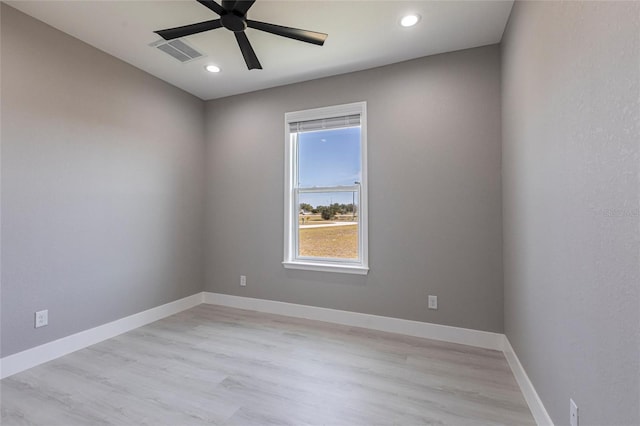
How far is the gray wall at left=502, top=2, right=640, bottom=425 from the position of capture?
864mm

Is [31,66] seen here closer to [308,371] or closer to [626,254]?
[308,371]

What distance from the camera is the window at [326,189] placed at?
3.08m

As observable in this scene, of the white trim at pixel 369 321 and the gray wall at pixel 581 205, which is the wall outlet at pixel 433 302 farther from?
the gray wall at pixel 581 205

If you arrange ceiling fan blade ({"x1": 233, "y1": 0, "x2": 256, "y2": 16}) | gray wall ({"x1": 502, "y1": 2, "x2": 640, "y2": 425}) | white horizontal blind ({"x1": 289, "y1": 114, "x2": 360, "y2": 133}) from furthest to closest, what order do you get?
1. white horizontal blind ({"x1": 289, "y1": 114, "x2": 360, "y2": 133})
2. ceiling fan blade ({"x1": 233, "y1": 0, "x2": 256, "y2": 16})
3. gray wall ({"x1": 502, "y1": 2, "x2": 640, "y2": 425})

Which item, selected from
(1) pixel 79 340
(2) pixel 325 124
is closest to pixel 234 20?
(2) pixel 325 124

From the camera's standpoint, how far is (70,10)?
213 centimetres

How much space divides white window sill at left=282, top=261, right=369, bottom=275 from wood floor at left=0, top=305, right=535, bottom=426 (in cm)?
62

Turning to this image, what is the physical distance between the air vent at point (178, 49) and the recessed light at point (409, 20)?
188 centimetres

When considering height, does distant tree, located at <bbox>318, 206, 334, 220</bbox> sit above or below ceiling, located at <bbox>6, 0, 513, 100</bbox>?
below

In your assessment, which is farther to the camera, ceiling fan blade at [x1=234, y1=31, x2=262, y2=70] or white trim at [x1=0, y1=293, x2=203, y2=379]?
white trim at [x1=0, y1=293, x2=203, y2=379]

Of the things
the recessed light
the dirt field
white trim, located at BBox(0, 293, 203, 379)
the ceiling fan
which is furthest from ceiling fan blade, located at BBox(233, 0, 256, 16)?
white trim, located at BBox(0, 293, 203, 379)

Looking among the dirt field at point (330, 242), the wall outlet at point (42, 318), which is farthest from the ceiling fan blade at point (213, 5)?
the wall outlet at point (42, 318)

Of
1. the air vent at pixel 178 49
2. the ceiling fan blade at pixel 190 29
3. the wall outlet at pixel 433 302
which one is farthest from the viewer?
the wall outlet at pixel 433 302

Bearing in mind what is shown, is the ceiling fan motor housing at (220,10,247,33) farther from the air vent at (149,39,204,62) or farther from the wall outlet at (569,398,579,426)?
the wall outlet at (569,398,579,426)
